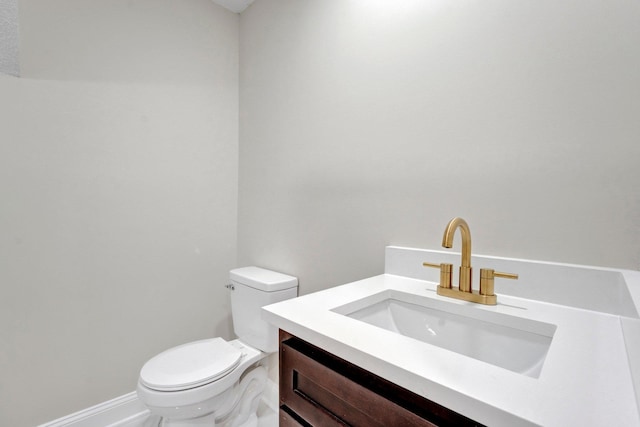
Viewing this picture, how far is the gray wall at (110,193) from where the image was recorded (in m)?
1.35

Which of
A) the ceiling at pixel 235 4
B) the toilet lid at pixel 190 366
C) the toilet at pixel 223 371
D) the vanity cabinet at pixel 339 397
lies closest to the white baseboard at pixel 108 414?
the toilet at pixel 223 371

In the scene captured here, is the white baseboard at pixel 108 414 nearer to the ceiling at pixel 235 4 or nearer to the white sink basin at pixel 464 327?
the white sink basin at pixel 464 327

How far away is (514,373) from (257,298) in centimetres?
127

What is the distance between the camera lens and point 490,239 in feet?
3.16

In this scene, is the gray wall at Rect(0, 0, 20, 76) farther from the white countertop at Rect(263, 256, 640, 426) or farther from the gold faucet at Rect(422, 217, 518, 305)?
the gold faucet at Rect(422, 217, 518, 305)

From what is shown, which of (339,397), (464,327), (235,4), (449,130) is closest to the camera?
(339,397)

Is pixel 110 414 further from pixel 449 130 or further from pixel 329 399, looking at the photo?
pixel 449 130

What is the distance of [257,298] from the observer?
61.2 inches

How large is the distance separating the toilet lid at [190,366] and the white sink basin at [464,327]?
80 cm

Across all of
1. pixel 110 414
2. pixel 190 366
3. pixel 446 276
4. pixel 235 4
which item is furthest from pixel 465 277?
pixel 235 4

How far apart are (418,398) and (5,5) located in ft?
5.60

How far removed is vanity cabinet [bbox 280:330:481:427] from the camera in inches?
19.5

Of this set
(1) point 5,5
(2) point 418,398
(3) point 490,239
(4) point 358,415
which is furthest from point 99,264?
(3) point 490,239

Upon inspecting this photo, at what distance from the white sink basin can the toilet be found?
737mm
